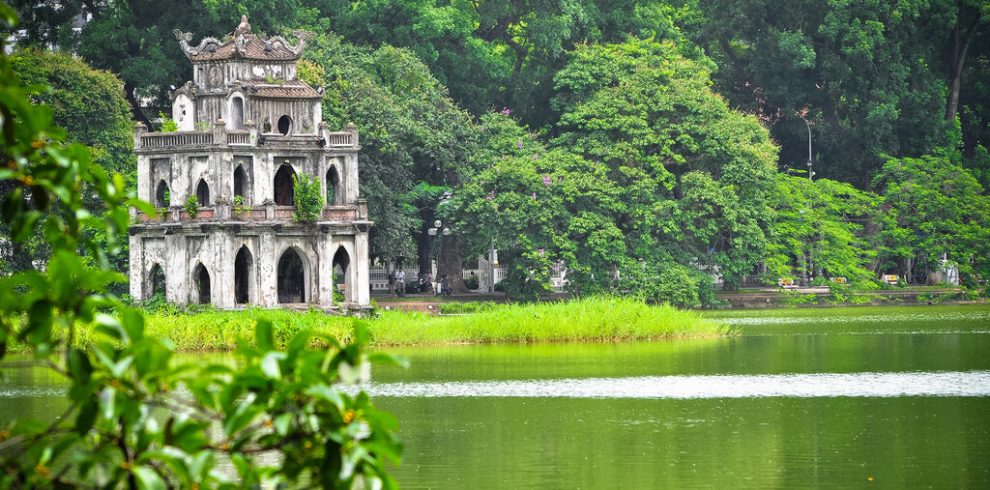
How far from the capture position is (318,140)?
47875 mm

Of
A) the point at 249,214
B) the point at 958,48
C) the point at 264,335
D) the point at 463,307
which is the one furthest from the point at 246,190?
the point at 264,335

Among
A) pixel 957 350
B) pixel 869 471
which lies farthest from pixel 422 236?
pixel 869 471

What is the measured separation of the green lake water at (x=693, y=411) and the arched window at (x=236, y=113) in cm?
1091

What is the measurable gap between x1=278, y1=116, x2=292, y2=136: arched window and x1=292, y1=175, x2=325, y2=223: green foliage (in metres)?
2.37

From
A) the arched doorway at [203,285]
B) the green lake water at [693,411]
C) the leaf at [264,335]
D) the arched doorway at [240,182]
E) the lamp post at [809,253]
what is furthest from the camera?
the lamp post at [809,253]

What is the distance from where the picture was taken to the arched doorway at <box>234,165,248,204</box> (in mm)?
47375

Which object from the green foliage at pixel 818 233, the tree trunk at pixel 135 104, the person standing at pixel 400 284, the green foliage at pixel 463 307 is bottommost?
the green foliage at pixel 463 307

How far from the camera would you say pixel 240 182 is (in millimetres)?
47719

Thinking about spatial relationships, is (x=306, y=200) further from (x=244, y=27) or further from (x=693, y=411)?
(x=693, y=411)

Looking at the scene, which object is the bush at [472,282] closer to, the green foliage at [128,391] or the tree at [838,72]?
the tree at [838,72]

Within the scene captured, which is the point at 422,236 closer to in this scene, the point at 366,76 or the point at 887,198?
the point at 366,76

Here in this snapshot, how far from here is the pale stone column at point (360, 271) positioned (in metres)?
47.4

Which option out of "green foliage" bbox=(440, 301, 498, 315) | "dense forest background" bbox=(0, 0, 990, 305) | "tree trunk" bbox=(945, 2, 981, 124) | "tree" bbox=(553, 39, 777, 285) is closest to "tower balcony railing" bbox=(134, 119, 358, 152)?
"dense forest background" bbox=(0, 0, 990, 305)

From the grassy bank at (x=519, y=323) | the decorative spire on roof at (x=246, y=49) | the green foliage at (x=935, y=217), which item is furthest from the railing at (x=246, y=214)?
the green foliage at (x=935, y=217)
